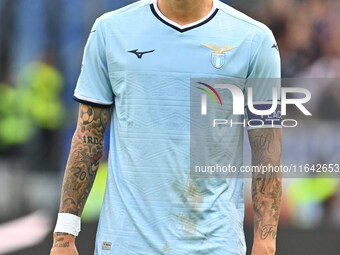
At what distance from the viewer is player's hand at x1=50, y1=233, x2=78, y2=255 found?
308 centimetres

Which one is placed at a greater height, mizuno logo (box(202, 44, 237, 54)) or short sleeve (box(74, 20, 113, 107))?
mizuno logo (box(202, 44, 237, 54))

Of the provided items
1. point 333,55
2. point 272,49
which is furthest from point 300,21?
point 272,49

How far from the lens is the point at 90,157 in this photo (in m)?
3.17

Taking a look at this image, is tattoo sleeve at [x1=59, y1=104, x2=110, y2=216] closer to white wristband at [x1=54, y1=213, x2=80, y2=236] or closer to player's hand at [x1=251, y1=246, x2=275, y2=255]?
white wristband at [x1=54, y1=213, x2=80, y2=236]

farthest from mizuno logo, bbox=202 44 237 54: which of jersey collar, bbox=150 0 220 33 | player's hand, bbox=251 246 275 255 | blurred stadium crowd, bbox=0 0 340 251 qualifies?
blurred stadium crowd, bbox=0 0 340 251

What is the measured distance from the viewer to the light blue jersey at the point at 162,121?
3033 mm

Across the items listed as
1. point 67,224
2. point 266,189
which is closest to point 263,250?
point 266,189

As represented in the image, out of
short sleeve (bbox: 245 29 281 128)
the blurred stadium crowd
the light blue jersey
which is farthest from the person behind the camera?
the blurred stadium crowd

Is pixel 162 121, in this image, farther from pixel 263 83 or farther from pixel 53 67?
pixel 53 67

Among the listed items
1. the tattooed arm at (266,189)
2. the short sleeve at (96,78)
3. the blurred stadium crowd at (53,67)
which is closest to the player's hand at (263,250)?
the tattooed arm at (266,189)

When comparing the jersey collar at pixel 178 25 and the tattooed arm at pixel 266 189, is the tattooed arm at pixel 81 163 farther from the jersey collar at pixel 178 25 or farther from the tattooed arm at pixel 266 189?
the tattooed arm at pixel 266 189

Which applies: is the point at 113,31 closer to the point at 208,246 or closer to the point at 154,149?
the point at 154,149

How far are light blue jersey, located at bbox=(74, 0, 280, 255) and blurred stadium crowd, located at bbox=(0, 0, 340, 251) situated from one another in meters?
4.79

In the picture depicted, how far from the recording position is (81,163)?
3.15 meters
